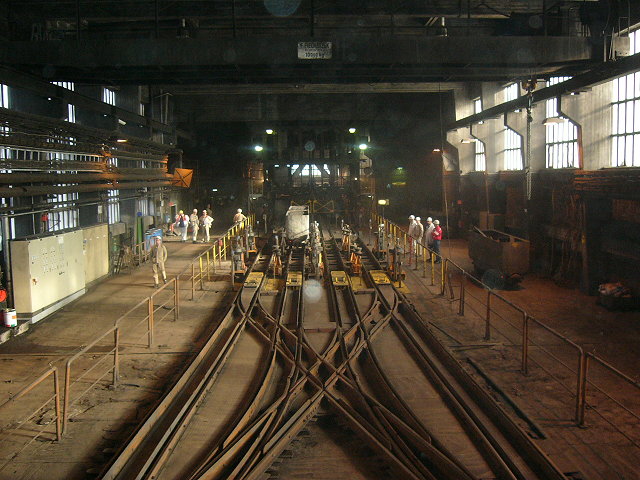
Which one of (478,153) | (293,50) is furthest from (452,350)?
(478,153)

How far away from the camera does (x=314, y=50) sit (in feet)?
35.1

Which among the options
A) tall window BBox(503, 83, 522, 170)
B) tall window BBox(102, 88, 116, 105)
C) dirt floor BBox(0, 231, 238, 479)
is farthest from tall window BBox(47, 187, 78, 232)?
tall window BBox(503, 83, 522, 170)

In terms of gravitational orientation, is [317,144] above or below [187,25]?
below

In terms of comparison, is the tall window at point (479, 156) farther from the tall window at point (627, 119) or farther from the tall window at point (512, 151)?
the tall window at point (627, 119)

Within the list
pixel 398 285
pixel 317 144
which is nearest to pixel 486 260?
pixel 398 285

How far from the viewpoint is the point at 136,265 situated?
60.3ft

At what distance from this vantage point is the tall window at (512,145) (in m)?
21.1

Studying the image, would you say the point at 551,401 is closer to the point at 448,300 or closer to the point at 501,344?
the point at 501,344

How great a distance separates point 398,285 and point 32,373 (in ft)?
29.7

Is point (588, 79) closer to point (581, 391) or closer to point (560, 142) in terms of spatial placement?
point (560, 142)

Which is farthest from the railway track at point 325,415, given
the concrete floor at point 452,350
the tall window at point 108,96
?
the tall window at point 108,96

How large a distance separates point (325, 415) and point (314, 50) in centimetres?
692

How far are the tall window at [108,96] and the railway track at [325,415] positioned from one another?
12.8m

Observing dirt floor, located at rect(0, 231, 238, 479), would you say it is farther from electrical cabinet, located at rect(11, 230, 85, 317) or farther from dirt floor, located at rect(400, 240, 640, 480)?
dirt floor, located at rect(400, 240, 640, 480)
